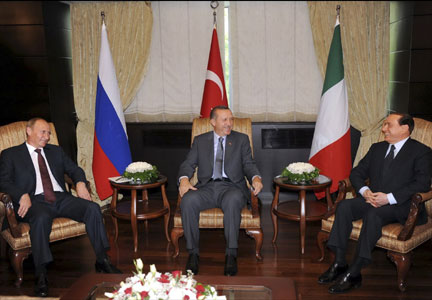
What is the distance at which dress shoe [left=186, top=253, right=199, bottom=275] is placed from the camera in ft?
12.4

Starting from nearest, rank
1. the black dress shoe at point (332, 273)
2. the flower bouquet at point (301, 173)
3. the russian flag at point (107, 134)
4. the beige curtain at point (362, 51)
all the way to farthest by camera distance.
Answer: the black dress shoe at point (332, 273) → the flower bouquet at point (301, 173) → the russian flag at point (107, 134) → the beige curtain at point (362, 51)

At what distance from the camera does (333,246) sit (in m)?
3.61

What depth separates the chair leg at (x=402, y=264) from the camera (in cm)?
336

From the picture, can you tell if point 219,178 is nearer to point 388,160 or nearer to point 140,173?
point 140,173

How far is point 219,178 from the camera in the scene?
429 centimetres

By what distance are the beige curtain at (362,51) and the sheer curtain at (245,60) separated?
19 centimetres

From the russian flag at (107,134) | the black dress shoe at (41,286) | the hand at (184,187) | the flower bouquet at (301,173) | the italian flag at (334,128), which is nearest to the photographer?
the black dress shoe at (41,286)

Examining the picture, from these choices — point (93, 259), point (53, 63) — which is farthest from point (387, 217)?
point (53, 63)

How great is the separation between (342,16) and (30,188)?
4035 millimetres

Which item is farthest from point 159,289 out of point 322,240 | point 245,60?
point 245,60

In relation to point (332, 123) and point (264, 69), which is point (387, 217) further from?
point (264, 69)

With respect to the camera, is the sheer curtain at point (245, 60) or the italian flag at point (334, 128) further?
the sheer curtain at point (245, 60)

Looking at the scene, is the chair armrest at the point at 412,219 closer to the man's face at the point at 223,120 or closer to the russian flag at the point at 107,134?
the man's face at the point at 223,120

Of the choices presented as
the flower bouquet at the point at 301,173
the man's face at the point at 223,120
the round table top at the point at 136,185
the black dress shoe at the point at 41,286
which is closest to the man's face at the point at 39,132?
the round table top at the point at 136,185
